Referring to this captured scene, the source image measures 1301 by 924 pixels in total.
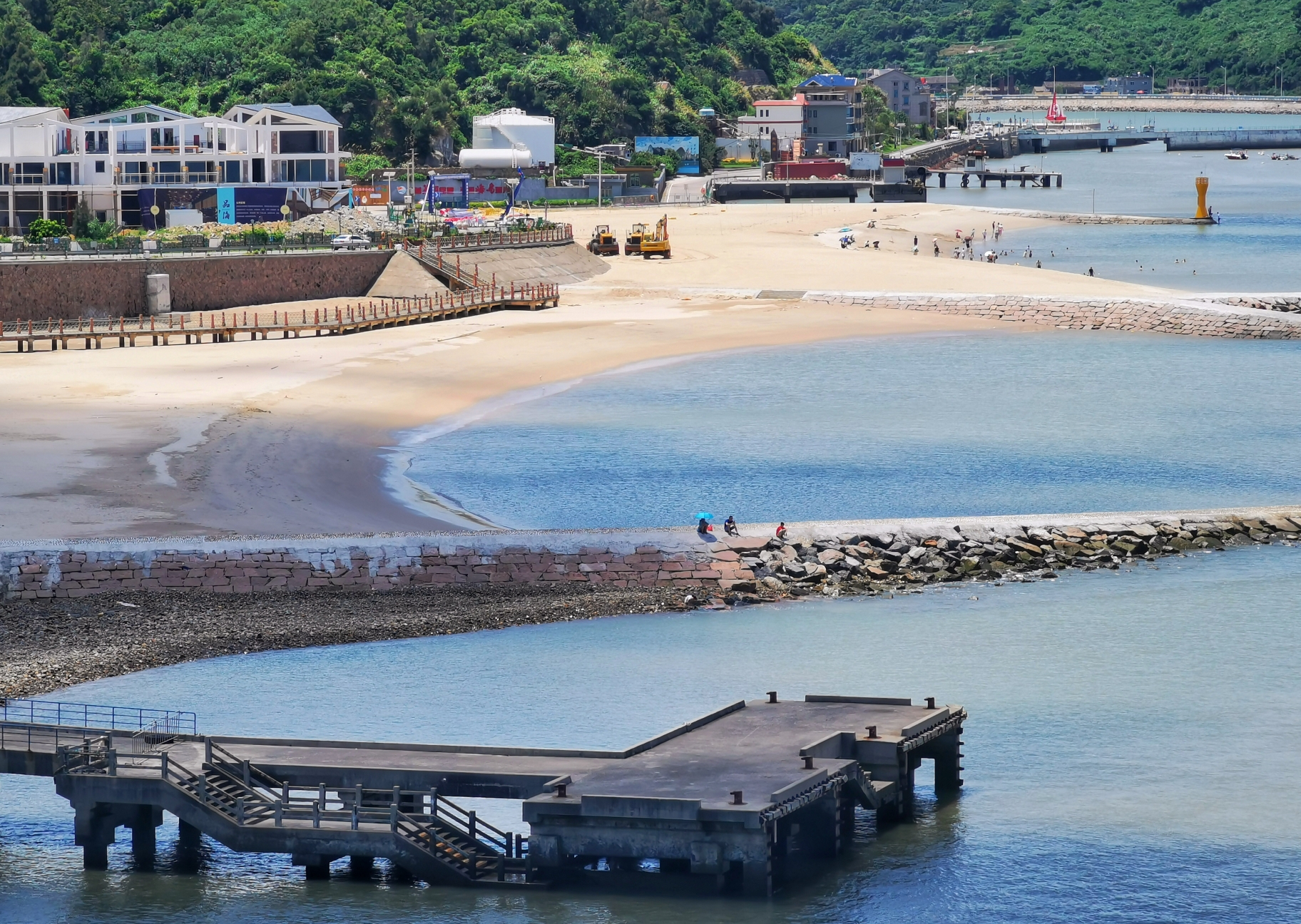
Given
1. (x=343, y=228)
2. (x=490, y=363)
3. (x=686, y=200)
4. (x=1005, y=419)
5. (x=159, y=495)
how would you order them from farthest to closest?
(x=686, y=200), (x=343, y=228), (x=490, y=363), (x=1005, y=419), (x=159, y=495)

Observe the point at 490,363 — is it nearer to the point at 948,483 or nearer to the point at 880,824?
the point at 948,483

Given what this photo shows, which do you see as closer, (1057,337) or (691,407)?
(691,407)

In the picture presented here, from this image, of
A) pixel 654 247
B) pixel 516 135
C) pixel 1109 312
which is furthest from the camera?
pixel 516 135

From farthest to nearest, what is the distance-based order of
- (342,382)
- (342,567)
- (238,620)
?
1. (342,382)
2. (342,567)
3. (238,620)

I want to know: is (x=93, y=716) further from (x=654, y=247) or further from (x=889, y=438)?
(x=654, y=247)

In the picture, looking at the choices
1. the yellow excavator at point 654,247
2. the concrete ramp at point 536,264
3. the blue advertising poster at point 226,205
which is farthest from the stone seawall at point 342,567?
the yellow excavator at point 654,247

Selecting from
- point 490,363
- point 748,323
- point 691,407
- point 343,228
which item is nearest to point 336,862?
point 691,407

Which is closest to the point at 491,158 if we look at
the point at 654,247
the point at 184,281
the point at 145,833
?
the point at 654,247
